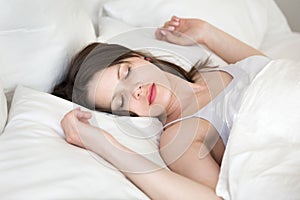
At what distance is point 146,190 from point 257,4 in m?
1.00

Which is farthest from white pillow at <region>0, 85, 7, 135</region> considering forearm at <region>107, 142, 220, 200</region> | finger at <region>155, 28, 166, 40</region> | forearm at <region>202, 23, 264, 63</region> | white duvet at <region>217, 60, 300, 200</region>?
forearm at <region>202, 23, 264, 63</region>

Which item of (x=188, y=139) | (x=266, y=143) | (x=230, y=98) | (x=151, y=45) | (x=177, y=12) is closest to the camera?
(x=266, y=143)

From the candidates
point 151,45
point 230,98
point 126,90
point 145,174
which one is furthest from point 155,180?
point 151,45

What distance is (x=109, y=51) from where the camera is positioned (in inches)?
45.3

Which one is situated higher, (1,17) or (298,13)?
(1,17)

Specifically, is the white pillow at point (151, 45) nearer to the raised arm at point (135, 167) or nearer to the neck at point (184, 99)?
the neck at point (184, 99)

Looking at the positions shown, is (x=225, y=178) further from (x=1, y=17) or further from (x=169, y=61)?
(x=1, y=17)

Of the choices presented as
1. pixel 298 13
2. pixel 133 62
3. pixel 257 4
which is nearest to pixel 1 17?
pixel 133 62

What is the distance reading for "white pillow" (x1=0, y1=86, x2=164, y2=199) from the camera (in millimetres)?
783

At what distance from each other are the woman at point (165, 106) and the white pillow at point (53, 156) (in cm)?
3

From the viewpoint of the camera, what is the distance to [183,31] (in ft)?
4.60

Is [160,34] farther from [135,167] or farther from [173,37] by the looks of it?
[135,167]

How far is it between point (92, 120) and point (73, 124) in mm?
77

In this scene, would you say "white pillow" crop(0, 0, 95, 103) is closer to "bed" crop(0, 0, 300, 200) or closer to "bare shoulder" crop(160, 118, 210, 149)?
"bed" crop(0, 0, 300, 200)
